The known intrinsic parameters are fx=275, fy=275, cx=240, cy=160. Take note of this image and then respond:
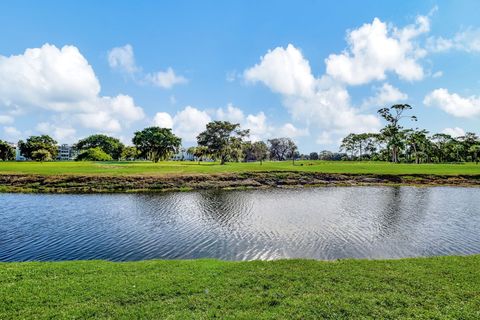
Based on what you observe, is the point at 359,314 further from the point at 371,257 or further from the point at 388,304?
the point at 371,257

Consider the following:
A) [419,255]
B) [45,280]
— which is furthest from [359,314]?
[45,280]

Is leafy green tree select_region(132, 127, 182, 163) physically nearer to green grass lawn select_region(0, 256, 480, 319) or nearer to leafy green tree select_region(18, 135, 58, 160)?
leafy green tree select_region(18, 135, 58, 160)

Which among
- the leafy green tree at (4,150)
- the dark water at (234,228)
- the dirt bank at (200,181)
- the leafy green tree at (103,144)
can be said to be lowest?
the dark water at (234,228)

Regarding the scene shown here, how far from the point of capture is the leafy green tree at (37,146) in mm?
135125

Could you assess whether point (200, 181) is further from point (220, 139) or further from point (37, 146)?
point (37, 146)

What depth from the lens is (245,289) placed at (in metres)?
10.6

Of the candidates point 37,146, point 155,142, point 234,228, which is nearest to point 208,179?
point 234,228

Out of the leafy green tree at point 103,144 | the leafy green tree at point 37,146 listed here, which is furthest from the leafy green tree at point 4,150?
the leafy green tree at point 103,144

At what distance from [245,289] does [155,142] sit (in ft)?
321

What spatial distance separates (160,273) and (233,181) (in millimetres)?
41171

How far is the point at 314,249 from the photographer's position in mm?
17219

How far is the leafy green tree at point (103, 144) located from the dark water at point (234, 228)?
14439cm

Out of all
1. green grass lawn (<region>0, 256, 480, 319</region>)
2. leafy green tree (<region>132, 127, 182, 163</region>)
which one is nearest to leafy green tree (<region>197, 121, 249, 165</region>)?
leafy green tree (<region>132, 127, 182, 163</region>)

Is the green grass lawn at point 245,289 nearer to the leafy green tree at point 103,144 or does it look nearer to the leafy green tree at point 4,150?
the leafy green tree at point 4,150
